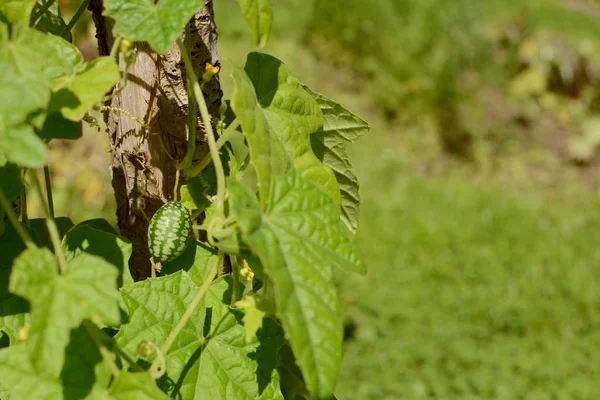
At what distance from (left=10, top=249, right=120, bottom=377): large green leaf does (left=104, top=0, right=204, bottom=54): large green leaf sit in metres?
0.26

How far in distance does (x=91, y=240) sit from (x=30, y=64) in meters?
0.30

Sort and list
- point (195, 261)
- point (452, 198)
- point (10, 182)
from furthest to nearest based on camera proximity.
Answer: point (452, 198) < point (195, 261) < point (10, 182)

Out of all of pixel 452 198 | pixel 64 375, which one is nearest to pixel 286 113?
pixel 64 375

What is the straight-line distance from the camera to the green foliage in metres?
0.60

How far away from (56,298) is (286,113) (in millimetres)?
407

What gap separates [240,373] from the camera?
843 millimetres

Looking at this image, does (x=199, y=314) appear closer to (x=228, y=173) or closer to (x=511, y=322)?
(x=228, y=173)

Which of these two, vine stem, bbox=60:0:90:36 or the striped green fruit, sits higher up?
vine stem, bbox=60:0:90:36

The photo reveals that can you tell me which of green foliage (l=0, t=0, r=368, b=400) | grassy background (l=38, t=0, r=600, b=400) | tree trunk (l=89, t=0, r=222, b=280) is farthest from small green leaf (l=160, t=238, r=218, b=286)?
grassy background (l=38, t=0, r=600, b=400)

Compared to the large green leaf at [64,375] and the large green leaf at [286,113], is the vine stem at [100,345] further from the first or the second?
the large green leaf at [286,113]

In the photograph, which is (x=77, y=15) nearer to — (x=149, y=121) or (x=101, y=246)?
(x=149, y=121)

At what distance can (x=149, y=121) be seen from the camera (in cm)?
97

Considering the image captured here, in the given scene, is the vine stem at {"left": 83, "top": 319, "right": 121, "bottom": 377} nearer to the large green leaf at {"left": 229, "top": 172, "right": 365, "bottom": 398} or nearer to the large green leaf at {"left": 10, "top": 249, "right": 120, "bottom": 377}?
the large green leaf at {"left": 10, "top": 249, "right": 120, "bottom": 377}

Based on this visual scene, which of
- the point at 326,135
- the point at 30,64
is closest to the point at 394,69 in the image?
the point at 326,135
